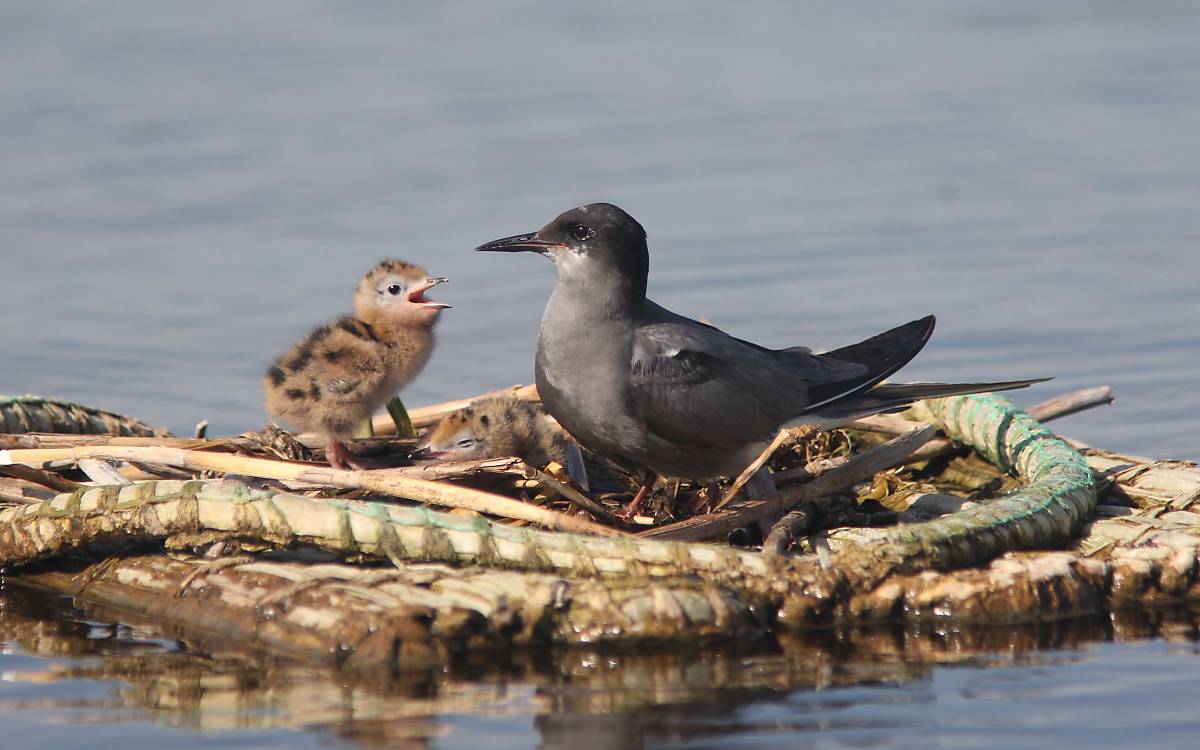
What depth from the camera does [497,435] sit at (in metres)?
7.28

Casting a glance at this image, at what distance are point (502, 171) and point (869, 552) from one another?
24.4 feet

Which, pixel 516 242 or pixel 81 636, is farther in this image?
pixel 516 242

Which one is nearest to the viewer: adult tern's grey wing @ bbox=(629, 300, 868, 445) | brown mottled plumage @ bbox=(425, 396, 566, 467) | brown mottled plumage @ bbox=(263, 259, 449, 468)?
adult tern's grey wing @ bbox=(629, 300, 868, 445)

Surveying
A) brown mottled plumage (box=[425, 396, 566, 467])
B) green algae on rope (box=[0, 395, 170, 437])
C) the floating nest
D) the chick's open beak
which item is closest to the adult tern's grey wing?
the floating nest

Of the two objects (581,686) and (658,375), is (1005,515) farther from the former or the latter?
(581,686)

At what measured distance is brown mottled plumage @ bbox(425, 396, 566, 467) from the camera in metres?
7.28

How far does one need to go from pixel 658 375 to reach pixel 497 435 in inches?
31.0

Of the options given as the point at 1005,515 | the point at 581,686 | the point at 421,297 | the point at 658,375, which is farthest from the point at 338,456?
the point at 1005,515

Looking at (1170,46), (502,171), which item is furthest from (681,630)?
(1170,46)

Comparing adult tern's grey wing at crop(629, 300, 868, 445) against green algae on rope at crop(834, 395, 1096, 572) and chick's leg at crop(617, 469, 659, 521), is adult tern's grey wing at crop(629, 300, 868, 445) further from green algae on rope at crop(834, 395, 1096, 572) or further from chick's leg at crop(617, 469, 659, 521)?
green algae on rope at crop(834, 395, 1096, 572)

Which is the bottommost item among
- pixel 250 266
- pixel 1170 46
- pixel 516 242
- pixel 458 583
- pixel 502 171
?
pixel 458 583

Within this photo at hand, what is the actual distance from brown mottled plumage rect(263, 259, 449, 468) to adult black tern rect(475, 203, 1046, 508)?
69 centimetres

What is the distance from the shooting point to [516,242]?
7391 millimetres

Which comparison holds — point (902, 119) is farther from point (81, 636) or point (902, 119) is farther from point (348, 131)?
point (81, 636)
